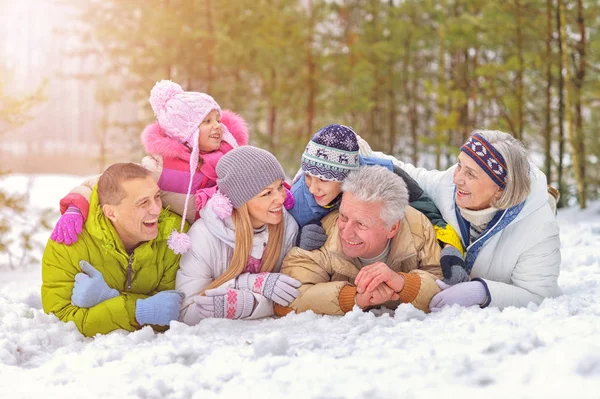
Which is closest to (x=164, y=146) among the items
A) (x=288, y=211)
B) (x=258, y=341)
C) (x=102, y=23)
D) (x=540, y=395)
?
(x=288, y=211)

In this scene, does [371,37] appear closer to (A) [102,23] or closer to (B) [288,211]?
(A) [102,23]

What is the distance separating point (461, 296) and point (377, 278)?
0.60 m

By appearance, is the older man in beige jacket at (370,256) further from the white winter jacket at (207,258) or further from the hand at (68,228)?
the hand at (68,228)

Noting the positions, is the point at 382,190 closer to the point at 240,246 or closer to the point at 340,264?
the point at 340,264

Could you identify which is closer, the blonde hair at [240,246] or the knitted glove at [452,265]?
the knitted glove at [452,265]

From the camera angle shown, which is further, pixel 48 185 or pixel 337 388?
pixel 48 185

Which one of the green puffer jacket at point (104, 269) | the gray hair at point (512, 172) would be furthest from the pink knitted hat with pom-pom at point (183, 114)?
the gray hair at point (512, 172)

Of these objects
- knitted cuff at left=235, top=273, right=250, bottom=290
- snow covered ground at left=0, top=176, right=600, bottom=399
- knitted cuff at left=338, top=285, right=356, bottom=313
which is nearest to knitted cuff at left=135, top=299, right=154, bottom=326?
snow covered ground at left=0, top=176, right=600, bottom=399

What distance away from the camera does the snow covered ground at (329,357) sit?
101 inches

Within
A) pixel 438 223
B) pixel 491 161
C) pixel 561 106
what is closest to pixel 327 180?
pixel 438 223

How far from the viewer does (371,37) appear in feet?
58.1

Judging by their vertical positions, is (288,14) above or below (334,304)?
above

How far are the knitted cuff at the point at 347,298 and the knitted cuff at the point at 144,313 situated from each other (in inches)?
51.8

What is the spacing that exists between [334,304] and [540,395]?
1869 millimetres
